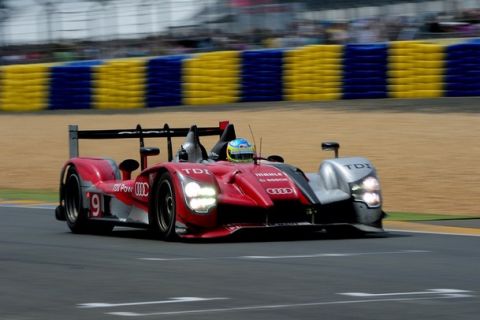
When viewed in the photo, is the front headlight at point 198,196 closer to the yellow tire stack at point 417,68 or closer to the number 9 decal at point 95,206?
the number 9 decal at point 95,206

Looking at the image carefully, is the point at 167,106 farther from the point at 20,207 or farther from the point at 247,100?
the point at 20,207

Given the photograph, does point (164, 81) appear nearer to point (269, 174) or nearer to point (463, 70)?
point (463, 70)

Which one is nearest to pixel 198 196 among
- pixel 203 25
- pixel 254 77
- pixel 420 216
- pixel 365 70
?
pixel 420 216

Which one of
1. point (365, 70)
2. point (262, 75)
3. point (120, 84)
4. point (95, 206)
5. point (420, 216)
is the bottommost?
point (420, 216)

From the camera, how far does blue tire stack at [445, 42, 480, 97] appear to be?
2336cm

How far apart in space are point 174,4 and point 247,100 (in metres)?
4.80

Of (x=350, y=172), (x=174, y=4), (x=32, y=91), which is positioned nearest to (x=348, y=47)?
(x=174, y=4)

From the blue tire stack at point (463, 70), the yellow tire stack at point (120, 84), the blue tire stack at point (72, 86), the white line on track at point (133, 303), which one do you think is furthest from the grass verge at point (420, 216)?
the blue tire stack at point (72, 86)

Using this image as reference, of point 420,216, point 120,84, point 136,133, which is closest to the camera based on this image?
point 136,133

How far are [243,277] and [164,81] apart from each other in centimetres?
2011

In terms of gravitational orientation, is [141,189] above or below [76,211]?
above

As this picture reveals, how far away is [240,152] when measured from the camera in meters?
11.5

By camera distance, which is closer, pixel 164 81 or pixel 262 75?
pixel 262 75

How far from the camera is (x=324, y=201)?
35.9 feet
